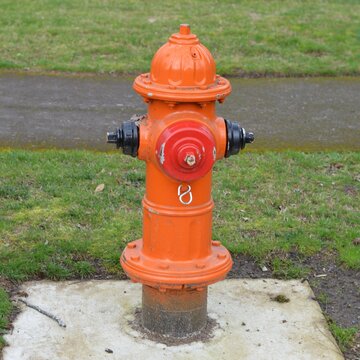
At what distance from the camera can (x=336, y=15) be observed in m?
10.4

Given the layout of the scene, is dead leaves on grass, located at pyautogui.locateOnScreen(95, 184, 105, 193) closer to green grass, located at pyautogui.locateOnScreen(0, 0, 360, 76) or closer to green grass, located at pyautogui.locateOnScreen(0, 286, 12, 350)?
green grass, located at pyautogui.locateOnScreen(0, 286, 12, 350)

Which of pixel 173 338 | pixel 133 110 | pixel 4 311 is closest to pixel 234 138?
pixel 173 338

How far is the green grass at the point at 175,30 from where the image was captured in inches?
332

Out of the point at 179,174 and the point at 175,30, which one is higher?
the point at 179,174

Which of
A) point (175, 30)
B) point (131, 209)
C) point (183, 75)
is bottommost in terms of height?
point (131, 209)

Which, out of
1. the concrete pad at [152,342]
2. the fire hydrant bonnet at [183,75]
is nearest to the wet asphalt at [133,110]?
the concrete pad at [152,342]

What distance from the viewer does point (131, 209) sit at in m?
5.18

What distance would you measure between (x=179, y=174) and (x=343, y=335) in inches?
44.1

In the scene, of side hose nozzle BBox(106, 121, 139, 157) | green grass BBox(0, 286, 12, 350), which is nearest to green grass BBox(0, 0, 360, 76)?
green grass BBox(0, 286, 12, 350)

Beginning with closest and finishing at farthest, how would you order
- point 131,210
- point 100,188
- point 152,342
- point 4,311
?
point 152,342 → point 4,311 → point 131,210 → point 100,188

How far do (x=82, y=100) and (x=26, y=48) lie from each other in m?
1.74

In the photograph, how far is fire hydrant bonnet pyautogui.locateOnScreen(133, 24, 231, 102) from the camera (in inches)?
135

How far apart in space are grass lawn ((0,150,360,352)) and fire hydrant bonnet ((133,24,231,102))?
4.21 ft

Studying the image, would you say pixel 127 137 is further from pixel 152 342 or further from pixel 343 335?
pixel 343 335
